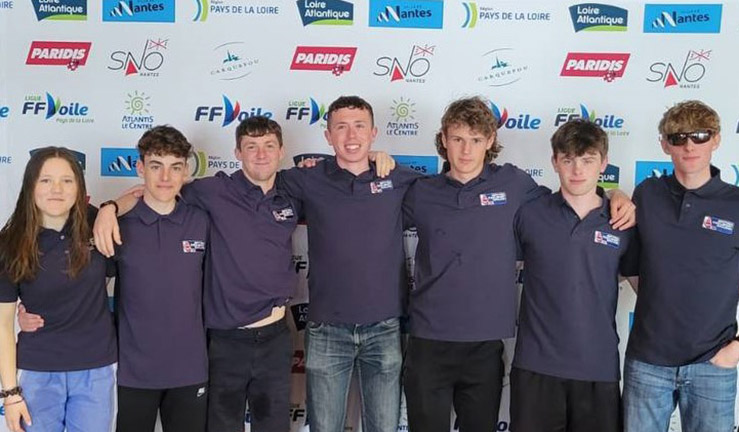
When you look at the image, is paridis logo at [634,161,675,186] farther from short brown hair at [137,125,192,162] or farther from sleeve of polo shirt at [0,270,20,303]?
sleeve of polo shirt at [0,270,20,303]

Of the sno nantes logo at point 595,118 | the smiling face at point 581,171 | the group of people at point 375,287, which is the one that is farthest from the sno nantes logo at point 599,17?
the smiling face at point 581,171

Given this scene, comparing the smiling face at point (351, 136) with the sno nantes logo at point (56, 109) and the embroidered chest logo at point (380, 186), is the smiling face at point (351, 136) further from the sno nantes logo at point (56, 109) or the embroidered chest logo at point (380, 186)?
the sno nantes logo at point (56, 109)

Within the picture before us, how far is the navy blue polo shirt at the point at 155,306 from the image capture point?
2170 mm

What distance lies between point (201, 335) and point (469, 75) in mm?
1547

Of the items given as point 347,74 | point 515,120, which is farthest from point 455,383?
point 347,74

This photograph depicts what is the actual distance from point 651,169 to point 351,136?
1.35 meters

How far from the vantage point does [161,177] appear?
7.29 ft

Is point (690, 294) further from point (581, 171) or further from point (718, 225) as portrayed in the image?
point (581, 171)

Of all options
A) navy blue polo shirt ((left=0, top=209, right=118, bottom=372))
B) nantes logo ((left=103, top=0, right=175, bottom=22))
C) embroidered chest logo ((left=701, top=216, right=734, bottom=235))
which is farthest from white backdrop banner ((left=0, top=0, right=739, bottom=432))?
navy blue polo shirt ((left=0, top=209, right=118, bottom=372))

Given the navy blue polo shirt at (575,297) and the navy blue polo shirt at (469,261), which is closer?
the navy blue polo shirt at (575,297)

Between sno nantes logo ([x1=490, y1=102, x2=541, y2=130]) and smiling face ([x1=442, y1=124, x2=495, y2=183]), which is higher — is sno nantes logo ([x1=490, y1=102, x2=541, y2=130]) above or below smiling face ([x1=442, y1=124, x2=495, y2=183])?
above

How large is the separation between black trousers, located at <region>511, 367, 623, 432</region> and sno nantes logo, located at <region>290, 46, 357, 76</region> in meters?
1.48

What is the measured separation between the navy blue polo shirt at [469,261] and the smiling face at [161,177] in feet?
2.96

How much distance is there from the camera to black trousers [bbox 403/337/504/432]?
7.40 feet
